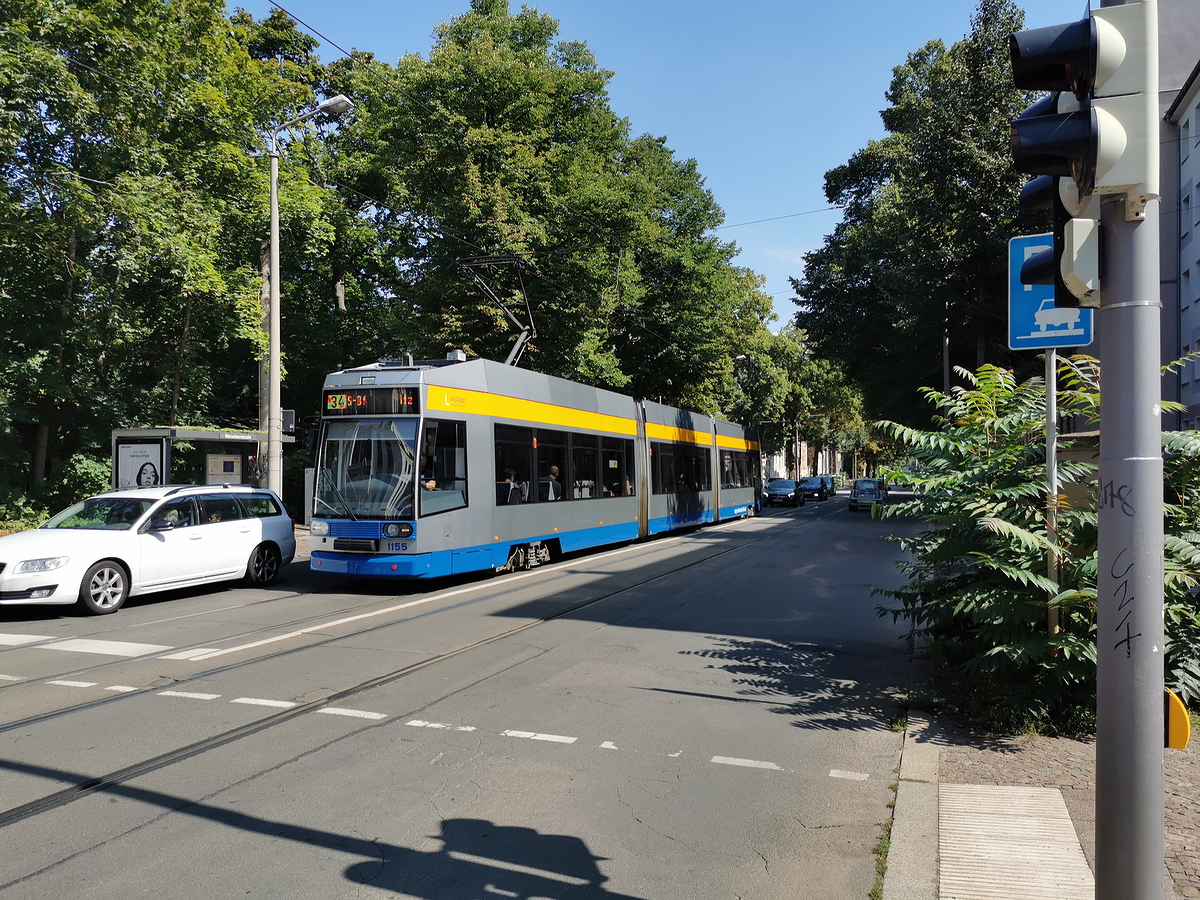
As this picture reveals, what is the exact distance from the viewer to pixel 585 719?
6.36m

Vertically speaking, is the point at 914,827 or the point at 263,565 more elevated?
the point at 263,565

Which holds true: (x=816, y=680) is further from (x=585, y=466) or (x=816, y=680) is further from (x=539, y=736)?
(x=585, y=466)

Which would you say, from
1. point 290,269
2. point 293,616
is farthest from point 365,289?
point 293,616

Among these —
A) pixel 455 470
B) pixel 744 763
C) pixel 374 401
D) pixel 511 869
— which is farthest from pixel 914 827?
pixel 374 401

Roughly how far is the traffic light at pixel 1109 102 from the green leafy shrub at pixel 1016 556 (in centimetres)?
345

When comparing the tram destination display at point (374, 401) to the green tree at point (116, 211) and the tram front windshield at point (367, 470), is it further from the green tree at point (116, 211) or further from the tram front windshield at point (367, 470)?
the green tree at point (116, 211)

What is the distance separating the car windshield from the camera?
11.4 metres

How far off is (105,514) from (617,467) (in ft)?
33.9

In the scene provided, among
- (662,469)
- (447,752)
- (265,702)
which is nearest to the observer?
(447,752)

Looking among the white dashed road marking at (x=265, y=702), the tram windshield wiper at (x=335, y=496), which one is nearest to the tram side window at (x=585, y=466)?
the tram windshield wiper at (x=335, y=496)

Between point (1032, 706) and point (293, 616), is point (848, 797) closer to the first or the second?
point (1032, 706)

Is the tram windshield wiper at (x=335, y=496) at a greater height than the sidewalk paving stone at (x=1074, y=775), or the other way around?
the tram windshield wiper at (x=335, y=496)

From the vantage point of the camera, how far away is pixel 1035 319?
6277mm

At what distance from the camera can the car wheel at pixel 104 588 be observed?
417 inches
